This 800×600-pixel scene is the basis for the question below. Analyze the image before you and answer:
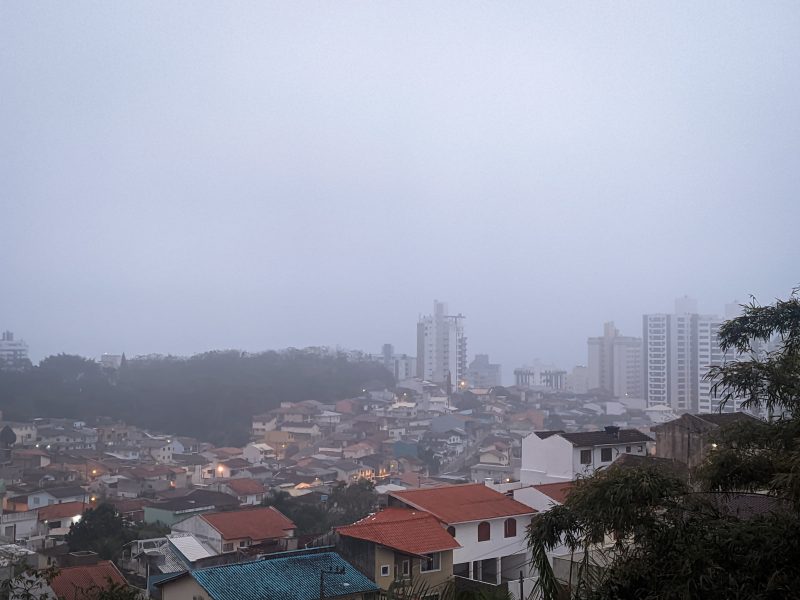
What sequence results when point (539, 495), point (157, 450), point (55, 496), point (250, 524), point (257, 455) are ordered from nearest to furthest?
point (539, 495) < point (250, 524) < point (55, 496) < point (257, 455) < point (157, 450)

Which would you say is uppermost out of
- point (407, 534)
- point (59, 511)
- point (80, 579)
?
point (407, 534)

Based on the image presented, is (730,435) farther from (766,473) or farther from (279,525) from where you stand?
(279,525)

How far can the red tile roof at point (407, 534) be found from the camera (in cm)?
1016

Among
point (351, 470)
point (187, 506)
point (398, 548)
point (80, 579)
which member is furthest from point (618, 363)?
point (80, 579)

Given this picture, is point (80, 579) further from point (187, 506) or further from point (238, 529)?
point (187, 506)

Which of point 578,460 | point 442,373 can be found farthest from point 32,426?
point 442,373

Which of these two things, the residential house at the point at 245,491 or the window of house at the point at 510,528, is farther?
the residential house at the point at 245,491

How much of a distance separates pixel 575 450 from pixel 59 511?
14.0m

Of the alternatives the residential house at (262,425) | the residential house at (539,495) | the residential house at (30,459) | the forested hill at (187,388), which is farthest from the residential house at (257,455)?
the residential house at (539,495)

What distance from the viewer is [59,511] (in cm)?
2052

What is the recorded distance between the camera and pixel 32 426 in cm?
3744

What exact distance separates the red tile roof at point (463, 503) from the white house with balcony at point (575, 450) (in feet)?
6.65

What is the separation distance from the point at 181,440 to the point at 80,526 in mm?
22651

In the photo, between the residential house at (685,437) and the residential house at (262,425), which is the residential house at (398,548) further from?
the residential house at (262,425)
